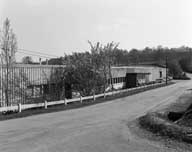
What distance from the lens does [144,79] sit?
2172 inches

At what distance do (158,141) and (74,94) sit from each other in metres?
18.6

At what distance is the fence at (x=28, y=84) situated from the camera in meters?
17.3

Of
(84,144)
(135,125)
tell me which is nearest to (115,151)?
(84,144)

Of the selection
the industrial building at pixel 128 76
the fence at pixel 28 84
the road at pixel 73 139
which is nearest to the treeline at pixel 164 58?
the industrial building at pixel 128 76

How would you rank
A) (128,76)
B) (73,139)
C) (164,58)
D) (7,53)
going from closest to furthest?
(73,139) → (7,53) → (128,76) → (164,58)

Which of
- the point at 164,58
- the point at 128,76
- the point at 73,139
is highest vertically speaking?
the point at 164,58

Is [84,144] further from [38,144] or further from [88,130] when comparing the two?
[88,130]

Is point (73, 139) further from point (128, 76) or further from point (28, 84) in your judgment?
point (128, 76)

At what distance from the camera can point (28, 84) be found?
19703mm

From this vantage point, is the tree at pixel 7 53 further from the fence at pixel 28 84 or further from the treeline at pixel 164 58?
the treeline at pixel 164 58

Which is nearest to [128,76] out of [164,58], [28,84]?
[28,84]

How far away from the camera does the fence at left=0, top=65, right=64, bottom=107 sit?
17.3 m

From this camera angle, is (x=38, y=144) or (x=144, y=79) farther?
(x=144, y=79)

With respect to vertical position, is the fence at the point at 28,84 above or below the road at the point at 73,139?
above
